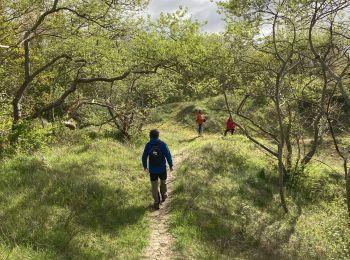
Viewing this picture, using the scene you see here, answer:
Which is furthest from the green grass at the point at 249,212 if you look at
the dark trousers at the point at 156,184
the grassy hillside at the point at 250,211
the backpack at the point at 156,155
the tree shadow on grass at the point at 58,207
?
the tree shadow on grass at the point at 58,207

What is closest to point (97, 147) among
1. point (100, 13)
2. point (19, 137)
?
point (19, 137)

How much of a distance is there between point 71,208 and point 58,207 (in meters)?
0.31

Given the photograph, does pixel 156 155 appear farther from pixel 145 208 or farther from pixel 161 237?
pixel 161 237

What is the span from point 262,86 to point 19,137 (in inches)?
431

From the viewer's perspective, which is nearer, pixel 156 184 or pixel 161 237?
pixel 161 237

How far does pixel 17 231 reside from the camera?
734 centimetres

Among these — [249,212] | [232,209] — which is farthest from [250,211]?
[232,209]

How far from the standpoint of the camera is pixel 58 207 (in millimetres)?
8812

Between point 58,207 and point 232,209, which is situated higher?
point 58,207

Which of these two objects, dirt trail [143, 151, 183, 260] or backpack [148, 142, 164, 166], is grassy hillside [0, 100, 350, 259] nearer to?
dirt trail [143, 151, 183, 260]

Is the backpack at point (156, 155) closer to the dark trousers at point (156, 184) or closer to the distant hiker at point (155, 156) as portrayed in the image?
the distant hiker at point (155, 156)

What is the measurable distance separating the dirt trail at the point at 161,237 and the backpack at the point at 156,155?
1362 mm

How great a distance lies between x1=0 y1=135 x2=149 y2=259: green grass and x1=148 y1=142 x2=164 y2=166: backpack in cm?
132

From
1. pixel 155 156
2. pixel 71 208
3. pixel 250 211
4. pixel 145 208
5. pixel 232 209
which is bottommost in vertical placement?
pixel 250 211
